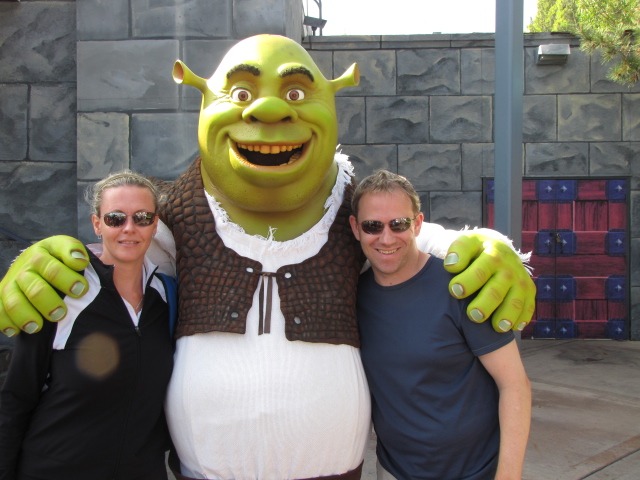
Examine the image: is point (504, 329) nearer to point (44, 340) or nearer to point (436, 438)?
point (436, 438)

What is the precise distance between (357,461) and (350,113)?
190 inches

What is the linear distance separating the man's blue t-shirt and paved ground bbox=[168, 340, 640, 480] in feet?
6.45

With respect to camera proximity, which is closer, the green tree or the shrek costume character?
the shrek costume character

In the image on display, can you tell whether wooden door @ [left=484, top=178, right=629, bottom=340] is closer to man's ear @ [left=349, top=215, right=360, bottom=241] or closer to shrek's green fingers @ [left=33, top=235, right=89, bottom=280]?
man's ear @ [left=349, top=215, right=360, bottom=241]

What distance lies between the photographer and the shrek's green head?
6.72 feet

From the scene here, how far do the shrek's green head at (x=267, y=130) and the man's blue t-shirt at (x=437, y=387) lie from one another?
1.59 ft

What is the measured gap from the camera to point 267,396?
6.47 feet

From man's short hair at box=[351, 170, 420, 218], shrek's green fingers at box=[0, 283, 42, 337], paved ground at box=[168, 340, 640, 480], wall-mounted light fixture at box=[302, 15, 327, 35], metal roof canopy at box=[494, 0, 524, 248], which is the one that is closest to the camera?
shrek's green fingers at box=[0, 283, 42, 337]

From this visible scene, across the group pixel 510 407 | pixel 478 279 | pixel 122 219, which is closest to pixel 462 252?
pixel 478 279

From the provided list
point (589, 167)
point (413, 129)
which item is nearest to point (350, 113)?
point (413, 129)

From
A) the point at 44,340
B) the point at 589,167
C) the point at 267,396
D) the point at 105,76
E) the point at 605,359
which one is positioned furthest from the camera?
the point at 589,167

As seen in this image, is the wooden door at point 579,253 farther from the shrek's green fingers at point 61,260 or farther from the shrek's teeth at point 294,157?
the shrek's green fingers at point 61,260

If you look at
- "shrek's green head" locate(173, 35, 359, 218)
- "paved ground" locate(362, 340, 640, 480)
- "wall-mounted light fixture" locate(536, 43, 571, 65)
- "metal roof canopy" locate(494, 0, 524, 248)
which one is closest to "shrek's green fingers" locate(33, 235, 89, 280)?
"shrek's green head" locate(173, 35, 359, 218)

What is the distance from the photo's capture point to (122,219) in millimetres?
1943
